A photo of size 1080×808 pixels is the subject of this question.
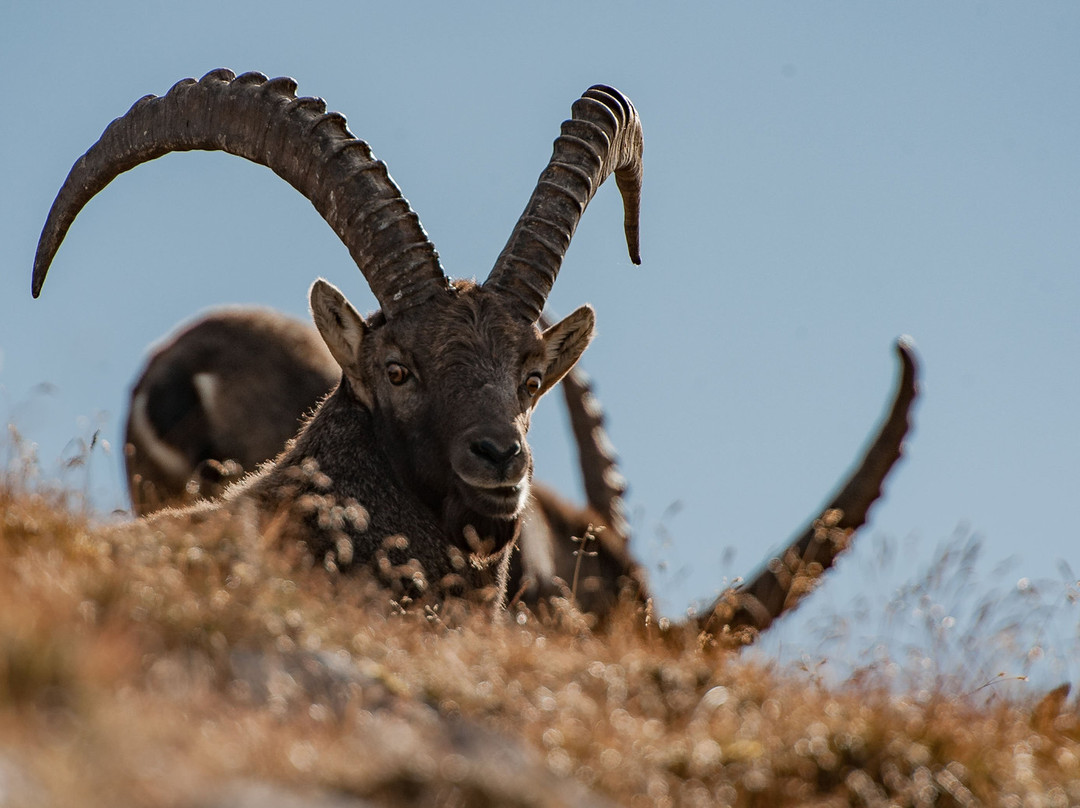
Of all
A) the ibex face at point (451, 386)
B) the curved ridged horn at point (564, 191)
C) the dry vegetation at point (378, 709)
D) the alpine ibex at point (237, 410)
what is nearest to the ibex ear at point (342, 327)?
the ibex face at point (451, 386)

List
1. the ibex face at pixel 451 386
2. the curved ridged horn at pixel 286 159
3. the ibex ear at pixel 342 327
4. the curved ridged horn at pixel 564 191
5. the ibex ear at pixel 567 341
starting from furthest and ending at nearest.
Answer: the ibex ear at pixel 567 341, the curved ridged horn at pixel 564 191, the curved ridged horn at pixel 286 159, the ibex ear at pixel 342 327, the ibex face at pixel 451 386

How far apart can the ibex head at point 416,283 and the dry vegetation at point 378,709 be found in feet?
4.45

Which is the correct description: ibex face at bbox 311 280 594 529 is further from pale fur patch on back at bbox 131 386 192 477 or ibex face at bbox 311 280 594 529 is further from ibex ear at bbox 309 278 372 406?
pale fur patch on back at bbox 131 386 192 477

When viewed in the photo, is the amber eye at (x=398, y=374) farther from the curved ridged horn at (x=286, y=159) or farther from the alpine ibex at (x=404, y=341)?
the curved ridged horn at (x=286, y=159)

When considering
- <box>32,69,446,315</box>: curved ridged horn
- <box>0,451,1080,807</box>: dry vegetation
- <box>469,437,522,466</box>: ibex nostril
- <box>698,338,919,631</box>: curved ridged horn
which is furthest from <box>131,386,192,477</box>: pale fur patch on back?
<box>0,451,1080,807</box>: dry vegetation

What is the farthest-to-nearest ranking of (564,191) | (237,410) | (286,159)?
1. (237,410)
2. (564,191)
3. (286,159)

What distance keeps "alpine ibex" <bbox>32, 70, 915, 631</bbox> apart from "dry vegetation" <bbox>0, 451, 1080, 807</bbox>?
97 cm

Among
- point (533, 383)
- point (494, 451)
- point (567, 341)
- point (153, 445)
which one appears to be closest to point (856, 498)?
point (567, 341)

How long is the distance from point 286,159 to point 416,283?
4.31 ft

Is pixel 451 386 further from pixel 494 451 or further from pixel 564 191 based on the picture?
pixel 564 191

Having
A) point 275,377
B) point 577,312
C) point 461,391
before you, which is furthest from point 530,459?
point 275,377

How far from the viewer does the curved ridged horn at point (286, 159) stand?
7.99 m

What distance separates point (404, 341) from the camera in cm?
770

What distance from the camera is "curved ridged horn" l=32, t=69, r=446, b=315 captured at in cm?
799
